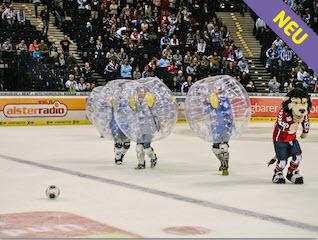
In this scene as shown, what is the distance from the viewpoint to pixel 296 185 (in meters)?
10.3

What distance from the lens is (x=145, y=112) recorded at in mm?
11781

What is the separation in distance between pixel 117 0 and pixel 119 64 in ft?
A: 17.2

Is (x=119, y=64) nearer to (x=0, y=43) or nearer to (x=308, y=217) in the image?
(x=0, y=43)

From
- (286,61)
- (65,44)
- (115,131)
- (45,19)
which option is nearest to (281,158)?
(115,131)

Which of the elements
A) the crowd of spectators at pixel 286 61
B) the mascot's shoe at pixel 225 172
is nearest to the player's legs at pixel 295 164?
the mascot's shoe at pixel 225 172

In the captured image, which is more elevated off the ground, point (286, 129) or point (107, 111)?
point (286, 129)

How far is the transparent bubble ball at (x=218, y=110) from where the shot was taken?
440 inches

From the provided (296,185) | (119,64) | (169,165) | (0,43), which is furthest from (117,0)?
(296,185)

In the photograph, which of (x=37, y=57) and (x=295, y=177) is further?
(x=37, y=57)

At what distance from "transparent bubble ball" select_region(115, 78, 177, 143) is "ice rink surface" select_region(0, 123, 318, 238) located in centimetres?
64

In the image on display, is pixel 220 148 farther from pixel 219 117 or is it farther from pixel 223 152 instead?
pixel 219 117

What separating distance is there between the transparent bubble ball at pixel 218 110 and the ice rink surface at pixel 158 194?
693mm

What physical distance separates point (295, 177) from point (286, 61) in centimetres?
2107

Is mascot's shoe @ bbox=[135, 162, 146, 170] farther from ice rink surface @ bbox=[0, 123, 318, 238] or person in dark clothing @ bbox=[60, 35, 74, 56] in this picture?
person in dark clothing @ bbox=[60, 35, 74, 56]
